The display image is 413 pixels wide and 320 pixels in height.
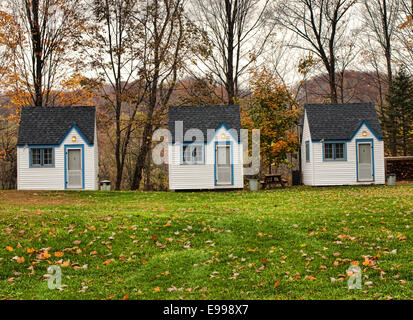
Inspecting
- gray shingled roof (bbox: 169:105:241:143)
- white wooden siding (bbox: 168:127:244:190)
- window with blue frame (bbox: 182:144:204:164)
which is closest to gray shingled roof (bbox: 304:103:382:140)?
gray shingled roof (bbox: 169:105:241:143)

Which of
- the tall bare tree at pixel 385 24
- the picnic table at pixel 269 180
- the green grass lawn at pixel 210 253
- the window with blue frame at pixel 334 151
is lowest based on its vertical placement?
the green grass lawn at pixel 210 253

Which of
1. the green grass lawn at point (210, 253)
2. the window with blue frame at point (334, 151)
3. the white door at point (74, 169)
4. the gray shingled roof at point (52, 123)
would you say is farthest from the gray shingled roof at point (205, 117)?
the green grass lawn at point (210, 253)

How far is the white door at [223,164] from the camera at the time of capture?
23.9 metres

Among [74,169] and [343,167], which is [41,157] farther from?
[343,167]

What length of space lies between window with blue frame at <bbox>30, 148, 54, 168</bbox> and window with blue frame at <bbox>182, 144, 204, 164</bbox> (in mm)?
7193

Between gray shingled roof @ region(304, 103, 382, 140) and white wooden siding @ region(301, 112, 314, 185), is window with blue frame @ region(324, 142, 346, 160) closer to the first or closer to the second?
gray shingled roof @ region(304, 103, 382, 140)

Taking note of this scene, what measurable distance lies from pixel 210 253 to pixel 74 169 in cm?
1630

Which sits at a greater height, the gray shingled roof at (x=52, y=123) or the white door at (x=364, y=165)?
the gray shingled roof at (x=52, y=123)

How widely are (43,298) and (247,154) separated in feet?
70.8

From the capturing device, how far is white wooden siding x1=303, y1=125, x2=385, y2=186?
81.5ft

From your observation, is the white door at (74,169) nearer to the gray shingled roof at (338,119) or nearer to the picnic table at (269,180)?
the picnic table at (269,180)

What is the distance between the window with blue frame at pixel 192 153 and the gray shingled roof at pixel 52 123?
5.11 meters

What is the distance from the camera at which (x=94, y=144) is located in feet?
78.2

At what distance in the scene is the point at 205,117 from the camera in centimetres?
2475
